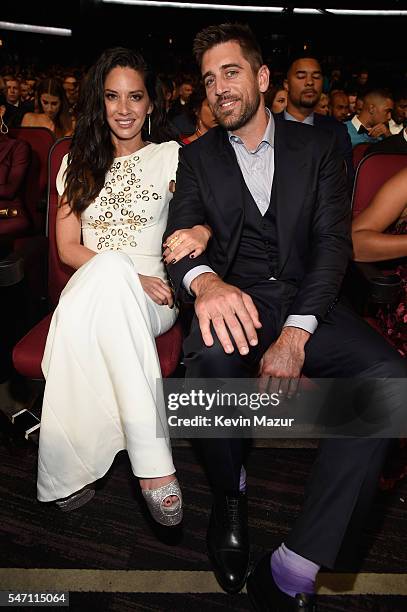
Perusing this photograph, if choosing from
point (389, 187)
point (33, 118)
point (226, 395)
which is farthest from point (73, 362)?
point (33, 118)

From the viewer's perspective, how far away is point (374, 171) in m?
2.03

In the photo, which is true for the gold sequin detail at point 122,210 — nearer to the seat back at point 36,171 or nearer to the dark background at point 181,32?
the seat back at point 36,171

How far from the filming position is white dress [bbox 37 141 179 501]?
1531 mm

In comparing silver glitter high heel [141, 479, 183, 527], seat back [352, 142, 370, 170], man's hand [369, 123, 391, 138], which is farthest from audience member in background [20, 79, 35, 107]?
silver glitter high heel [141, 479, 183, 527]

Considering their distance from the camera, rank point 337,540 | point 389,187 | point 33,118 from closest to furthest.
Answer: point 337,540 → point 389,187 → point 33,118

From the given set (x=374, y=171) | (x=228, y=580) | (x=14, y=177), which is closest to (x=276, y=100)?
(x=14, y=177)

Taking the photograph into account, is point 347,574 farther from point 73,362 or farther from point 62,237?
point 62,237

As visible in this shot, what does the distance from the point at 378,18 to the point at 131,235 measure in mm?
15555

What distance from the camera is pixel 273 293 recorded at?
5.57ft

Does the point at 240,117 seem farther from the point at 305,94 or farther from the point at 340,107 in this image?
the point at 340,107

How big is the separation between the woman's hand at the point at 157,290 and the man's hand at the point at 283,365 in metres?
0.45

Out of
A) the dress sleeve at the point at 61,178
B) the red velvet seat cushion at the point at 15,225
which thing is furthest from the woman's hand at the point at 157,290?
the red velvet seat cushion at the point at 15,225

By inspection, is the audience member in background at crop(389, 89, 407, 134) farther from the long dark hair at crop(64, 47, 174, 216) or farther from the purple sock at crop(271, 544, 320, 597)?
the purple sock at crop(271, 544, 320, 597)

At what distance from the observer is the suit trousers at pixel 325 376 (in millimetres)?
1305
